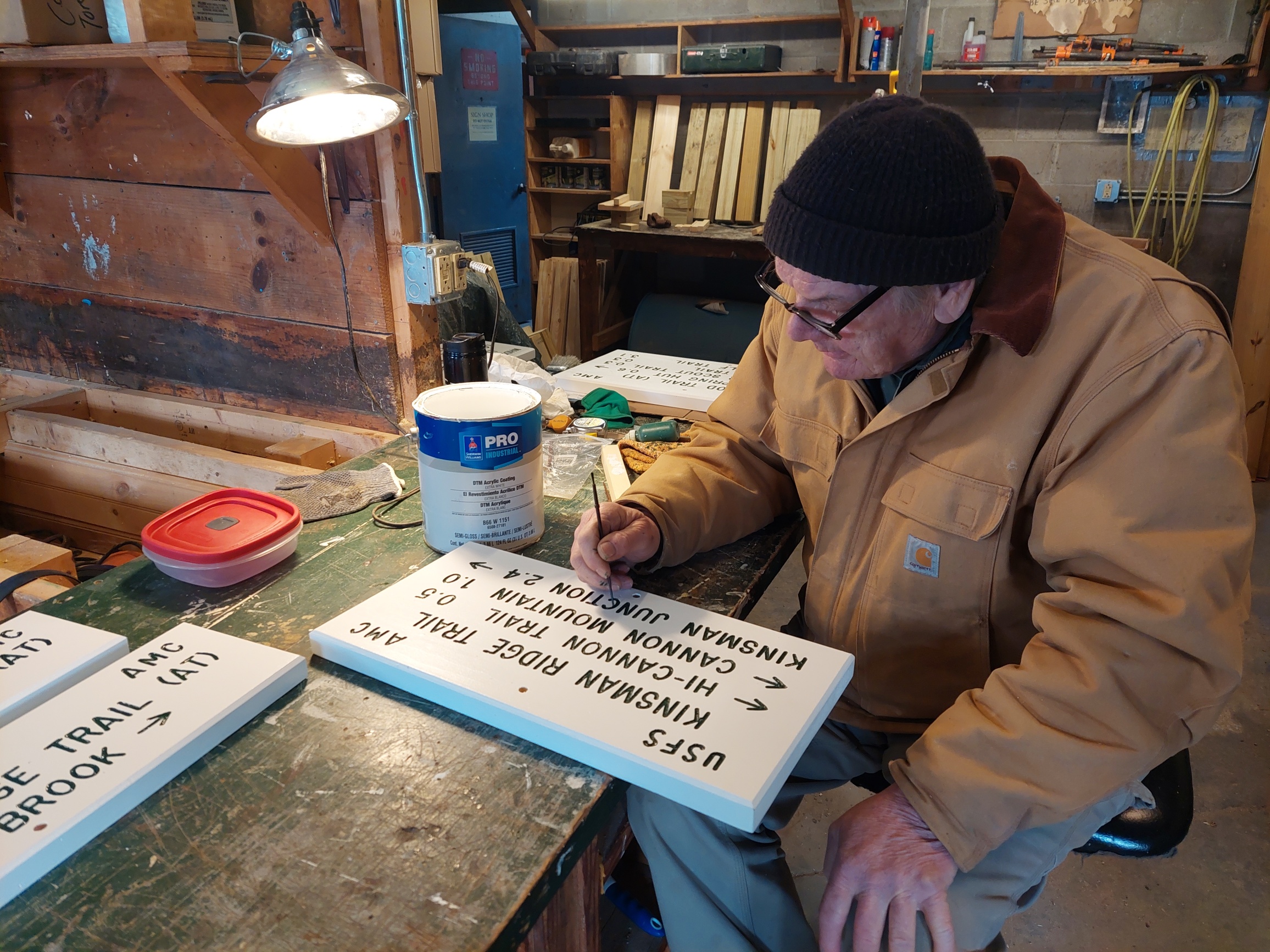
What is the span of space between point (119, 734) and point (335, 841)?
9.2 inches

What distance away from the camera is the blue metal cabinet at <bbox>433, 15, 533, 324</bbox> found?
193 inches

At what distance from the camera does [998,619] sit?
1.00 m

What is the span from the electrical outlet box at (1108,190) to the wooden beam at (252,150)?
14.1 ft

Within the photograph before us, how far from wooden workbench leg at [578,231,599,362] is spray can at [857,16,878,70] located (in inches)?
71.2

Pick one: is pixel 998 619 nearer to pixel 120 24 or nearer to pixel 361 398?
pixel 361 398

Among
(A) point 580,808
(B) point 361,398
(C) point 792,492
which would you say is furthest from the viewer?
(B) point 361,398

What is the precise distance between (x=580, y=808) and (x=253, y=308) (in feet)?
5.30

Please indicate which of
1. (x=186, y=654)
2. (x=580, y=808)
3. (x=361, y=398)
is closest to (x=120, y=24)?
(x=361, y=398)

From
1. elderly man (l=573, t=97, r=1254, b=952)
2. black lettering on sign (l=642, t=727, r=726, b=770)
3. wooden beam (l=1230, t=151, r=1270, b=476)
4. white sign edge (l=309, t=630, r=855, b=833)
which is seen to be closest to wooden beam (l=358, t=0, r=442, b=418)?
elderly man (l=573, t=97, r=1254, b=952)

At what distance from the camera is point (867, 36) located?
453cm

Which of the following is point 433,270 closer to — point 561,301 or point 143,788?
point 143,788

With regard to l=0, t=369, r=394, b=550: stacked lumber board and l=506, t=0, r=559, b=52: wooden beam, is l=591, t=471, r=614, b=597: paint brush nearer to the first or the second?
l=0, t=369, r=394, b=550: stacked lumber board

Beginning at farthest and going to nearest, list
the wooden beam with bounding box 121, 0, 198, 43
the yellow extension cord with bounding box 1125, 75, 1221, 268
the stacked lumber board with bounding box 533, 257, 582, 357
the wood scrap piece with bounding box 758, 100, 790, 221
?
the stacked lumber board with bounding box 533, 257, 582, 357 → the wood scrap piece with bounding box 758, 100, 790, 221 → the yellow extension cord with bounding box 1125, 75, 1221, 268 → the wooden beam with bounding box 121, 0, 198, 43

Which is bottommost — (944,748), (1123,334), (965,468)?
(944,748)
